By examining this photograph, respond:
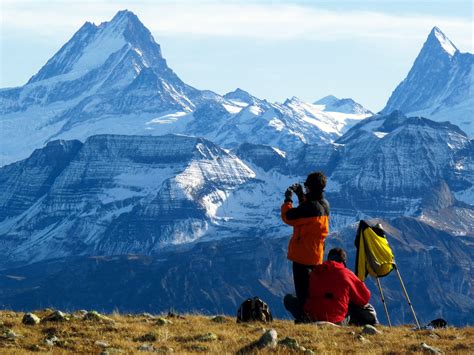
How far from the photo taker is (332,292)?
119 feet

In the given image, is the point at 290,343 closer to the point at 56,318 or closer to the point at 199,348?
the point at 199,348

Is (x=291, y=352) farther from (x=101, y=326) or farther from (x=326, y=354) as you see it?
(x=101, y=326)

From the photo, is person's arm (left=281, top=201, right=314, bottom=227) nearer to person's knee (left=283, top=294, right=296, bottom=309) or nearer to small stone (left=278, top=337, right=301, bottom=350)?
person's knee (left=283, top=294, right=296, bottom=309)

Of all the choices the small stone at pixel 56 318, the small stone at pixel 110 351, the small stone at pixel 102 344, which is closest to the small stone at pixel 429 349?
the small stone at pixel 110 351

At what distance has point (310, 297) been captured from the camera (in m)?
36.9

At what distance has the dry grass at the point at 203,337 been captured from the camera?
32.5m

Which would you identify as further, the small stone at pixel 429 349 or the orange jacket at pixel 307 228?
the orange jacket at pixel 307 228

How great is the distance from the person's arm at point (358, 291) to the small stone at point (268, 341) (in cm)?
451

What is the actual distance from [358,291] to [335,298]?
0.72m

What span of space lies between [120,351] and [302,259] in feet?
23.8

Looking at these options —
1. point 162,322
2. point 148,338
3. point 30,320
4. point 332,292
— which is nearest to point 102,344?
point 148,338

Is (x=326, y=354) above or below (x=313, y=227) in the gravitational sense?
below

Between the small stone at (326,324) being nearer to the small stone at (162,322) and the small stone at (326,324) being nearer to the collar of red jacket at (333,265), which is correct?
the collar of red jacket at (333,265)

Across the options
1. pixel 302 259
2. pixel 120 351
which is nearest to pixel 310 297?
pixel 302 259
